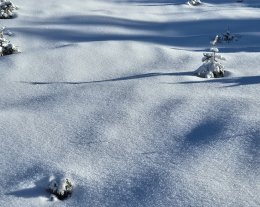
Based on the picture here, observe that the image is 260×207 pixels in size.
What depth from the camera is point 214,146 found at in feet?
13.3

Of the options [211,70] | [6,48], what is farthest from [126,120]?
[6,48]

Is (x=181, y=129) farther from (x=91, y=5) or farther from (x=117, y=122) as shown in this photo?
(x=91, y=5)

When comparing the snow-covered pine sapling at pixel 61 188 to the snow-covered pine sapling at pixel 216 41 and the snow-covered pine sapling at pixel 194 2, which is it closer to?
the snow-covered pine sapling at pixel 216 41

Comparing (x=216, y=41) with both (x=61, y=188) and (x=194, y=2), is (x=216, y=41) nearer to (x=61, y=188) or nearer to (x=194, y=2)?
(x=194, y=2)

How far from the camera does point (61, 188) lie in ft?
11.5

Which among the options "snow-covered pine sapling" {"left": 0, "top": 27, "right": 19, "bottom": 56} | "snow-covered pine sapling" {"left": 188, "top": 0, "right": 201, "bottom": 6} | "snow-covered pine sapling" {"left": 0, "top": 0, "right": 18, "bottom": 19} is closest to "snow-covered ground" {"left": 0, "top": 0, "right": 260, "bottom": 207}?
"snow-covered pine sapling" {"left": 0, "top": 27, "right": 19, "bottom": 56}

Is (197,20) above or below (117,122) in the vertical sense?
above

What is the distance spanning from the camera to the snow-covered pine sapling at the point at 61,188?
350cm

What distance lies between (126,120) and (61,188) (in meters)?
1.38

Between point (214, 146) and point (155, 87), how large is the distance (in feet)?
5.46

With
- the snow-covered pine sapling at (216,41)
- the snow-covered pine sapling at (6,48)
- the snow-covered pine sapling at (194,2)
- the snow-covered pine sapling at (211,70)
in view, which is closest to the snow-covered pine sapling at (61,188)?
the snow-covered pine sapling at (211,70)

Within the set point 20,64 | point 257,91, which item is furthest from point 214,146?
point 20,64

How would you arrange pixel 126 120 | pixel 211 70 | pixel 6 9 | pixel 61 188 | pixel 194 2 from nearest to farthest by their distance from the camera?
pixel 61 188
pixel 126 120
pixel 211 70
pixel 6 9
pixel 194 2

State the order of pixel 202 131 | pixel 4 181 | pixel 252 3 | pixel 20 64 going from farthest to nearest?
pixel 252 3 < pixel 20 64 < pixel 202 131 < pixel 4 181
